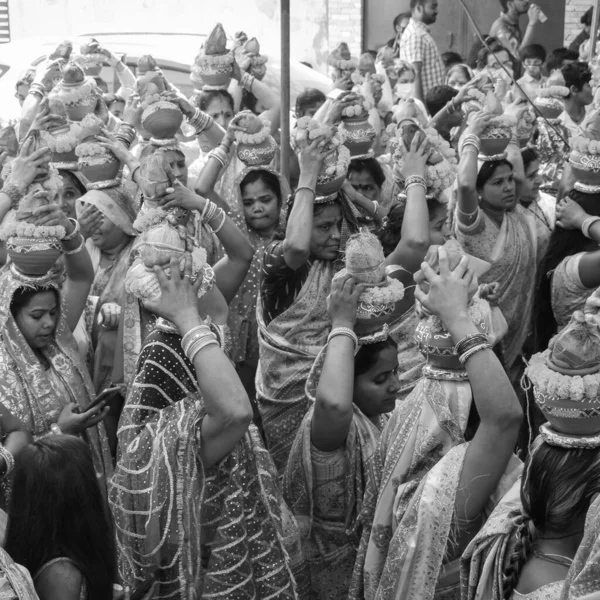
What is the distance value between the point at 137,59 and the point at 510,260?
4.91 metres

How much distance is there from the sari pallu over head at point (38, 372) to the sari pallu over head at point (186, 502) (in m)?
0.65

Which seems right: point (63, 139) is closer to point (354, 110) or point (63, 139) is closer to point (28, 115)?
point (28, 115)

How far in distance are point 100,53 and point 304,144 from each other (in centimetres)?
328

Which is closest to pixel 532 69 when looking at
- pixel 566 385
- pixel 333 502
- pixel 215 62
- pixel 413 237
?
pixel 215 62

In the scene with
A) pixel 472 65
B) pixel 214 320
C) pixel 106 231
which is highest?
pixel 214 320

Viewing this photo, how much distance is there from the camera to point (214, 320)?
310 cm

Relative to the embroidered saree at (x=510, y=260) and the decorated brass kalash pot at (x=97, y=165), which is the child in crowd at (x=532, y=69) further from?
the decorated brass kalash pot at (x=97, y=165)

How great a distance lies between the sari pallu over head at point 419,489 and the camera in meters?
2.47

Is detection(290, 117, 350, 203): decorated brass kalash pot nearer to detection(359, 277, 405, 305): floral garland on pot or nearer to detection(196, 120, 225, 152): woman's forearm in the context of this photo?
detection(359, 277, 405, 305): floral garland on pot

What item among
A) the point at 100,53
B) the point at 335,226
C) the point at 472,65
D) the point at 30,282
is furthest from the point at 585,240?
the point at 472,65

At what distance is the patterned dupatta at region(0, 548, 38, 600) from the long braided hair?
39.1 inches

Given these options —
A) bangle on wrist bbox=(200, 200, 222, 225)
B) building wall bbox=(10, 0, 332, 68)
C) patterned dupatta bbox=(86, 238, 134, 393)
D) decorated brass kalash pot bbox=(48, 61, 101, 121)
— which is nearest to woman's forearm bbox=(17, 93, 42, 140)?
decorated brass kalash pot bbox=(48, 61, 101, 121)

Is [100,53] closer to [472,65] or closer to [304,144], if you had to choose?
[304,144]

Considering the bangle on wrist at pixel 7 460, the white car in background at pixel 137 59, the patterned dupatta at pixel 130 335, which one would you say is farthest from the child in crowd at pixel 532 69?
the bangle on wrist at pixel 7 460
